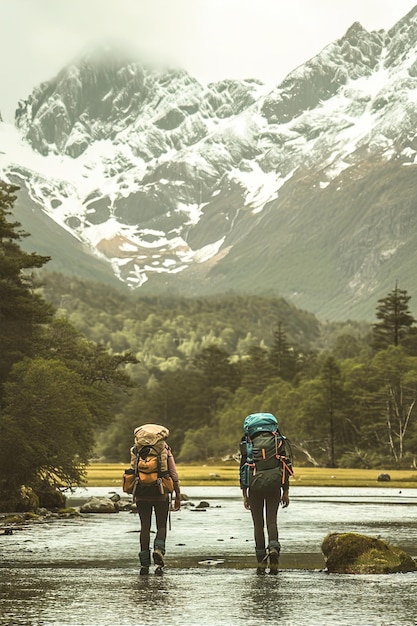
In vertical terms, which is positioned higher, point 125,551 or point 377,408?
point 377,408

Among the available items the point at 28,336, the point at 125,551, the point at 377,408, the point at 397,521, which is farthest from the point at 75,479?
the point at 377,408

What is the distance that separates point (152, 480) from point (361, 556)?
4314 millimetres

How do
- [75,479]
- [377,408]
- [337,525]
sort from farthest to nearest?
[377,408] → [75,479] → [337,525]

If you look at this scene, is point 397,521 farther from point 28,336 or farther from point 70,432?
point 28,336

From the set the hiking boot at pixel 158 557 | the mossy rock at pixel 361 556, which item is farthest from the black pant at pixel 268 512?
the hiking boot at pixel 158 557

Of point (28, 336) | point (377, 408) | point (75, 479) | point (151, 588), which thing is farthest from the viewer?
point (377, 408)

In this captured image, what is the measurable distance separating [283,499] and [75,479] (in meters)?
34.6

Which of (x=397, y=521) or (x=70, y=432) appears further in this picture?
(x=70, y=432)

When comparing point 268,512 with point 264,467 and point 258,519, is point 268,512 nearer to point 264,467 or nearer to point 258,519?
point 258,519

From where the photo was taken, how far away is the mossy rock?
23.0 metres

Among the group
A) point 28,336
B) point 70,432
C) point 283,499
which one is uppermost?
point 28,336

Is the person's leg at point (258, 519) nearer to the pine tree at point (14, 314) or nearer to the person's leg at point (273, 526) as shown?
the person's leg at point (273, 526)

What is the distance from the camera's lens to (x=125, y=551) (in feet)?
94.2

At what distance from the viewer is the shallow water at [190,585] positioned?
17.1m
